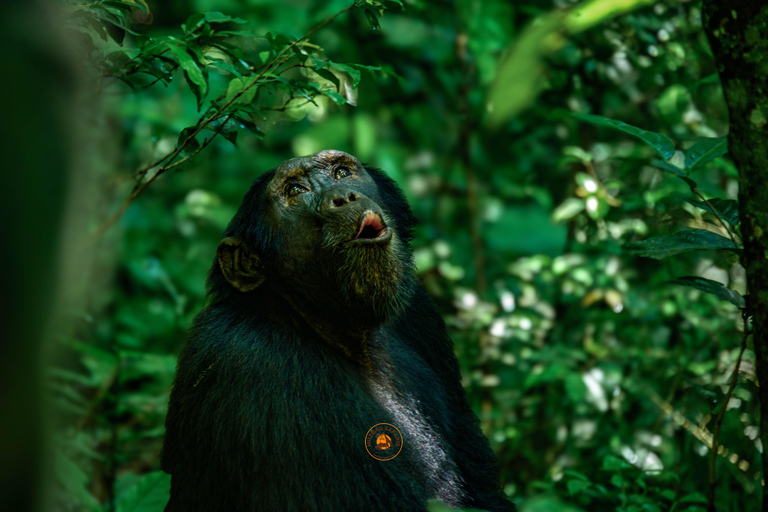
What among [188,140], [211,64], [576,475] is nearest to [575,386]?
[576,475]

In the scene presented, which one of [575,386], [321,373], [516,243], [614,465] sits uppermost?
[516,243]

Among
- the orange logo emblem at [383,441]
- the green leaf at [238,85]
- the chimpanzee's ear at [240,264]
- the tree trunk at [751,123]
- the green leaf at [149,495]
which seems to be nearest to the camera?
the tree trunk at [751,123]

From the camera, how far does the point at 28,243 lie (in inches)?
31.8

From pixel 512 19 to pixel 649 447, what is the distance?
3968 millimetres

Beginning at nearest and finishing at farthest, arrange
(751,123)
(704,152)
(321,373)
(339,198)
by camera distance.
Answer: (751,123), (704,152), (321,373), (339,198)

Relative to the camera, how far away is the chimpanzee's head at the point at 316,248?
301 centimetres

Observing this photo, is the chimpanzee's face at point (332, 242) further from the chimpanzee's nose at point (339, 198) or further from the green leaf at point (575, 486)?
the green leaf at point (575, 486)

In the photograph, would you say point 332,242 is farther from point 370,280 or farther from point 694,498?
point 694,498

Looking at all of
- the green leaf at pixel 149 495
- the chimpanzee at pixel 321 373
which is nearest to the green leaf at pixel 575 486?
the chimpanzee at pixel 321 373

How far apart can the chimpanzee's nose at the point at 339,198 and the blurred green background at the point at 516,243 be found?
1.30 ft

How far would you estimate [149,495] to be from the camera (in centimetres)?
215

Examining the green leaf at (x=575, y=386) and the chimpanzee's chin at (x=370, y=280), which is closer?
the chimpanzee's chin at (x=370, y=280)

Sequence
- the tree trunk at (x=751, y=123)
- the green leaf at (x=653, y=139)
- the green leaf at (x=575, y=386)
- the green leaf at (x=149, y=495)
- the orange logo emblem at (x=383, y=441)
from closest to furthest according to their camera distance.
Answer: the tree trunk at (x=751, y=123) → the green leaf at (x=149, y=495) → the green leaf at (x=653, y=139) → the orange logo emblem at (x=383, y=441) → the green leaf at (x=575, y=386)

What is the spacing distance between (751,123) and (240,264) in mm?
2149
